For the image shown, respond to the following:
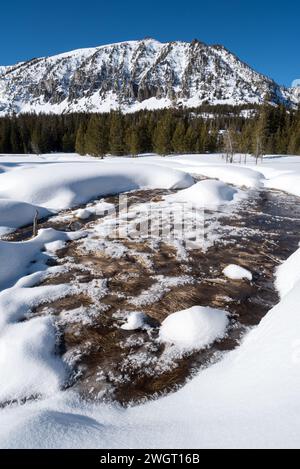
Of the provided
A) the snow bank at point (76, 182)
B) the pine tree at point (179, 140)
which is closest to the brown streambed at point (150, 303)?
the snow bank at point (76, 182)

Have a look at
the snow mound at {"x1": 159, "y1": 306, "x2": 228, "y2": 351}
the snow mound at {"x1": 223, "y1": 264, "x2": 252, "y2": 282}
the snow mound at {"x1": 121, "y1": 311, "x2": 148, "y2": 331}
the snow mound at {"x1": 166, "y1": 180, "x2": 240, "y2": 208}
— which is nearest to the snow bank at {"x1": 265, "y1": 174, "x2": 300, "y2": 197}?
the snow mound at {"x1": 166, "y1": 180, "x2": 240, "y2": 208}

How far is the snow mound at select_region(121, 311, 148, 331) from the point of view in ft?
21.9

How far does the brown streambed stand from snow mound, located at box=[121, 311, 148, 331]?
17 cm

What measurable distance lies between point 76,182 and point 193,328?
51.8ft

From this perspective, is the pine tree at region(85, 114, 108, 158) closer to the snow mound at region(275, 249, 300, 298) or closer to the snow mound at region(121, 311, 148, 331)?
the snow mound at region(275, 249, 300, 298)

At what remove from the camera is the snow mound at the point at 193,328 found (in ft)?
19.9

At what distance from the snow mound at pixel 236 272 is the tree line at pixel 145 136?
44764 millimetres

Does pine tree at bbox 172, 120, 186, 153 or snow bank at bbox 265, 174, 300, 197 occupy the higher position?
pine tree at bbox 172, 120, 186, 153

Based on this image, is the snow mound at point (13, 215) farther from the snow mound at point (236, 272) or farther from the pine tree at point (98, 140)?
the pine tree at point (98, 140)

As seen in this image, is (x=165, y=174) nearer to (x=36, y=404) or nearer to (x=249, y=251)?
(x=249, y=251)

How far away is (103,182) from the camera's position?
21.8m

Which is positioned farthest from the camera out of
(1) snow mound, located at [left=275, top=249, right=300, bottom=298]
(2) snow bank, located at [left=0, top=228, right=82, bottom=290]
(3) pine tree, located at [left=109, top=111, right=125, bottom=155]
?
(3) pine tree, located at [left=109, top=111, right=125, bottom=155]

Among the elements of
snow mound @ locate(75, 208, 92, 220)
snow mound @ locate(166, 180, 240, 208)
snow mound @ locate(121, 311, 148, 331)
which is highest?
snow mound @ locate(166, 180, 240, 208)

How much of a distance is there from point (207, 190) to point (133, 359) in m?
14.4
